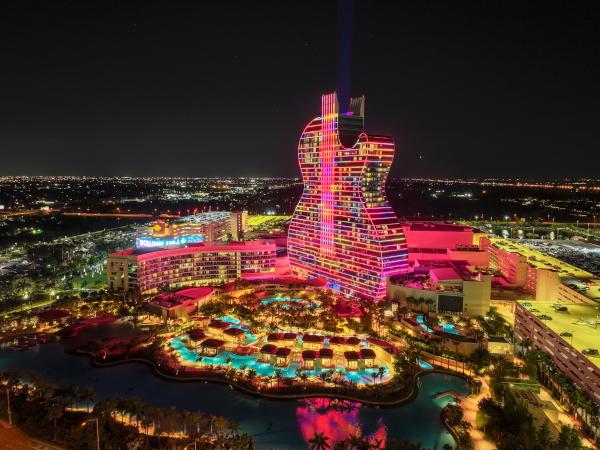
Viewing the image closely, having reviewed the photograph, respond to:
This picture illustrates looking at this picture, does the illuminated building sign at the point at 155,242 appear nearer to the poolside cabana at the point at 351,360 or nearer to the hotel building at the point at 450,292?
the hotel building at the point at 450,292

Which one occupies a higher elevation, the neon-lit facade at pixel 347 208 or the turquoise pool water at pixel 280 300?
the neon-lit facade at pixel 347 208

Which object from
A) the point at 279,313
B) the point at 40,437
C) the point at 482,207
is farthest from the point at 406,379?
the point at 482,207

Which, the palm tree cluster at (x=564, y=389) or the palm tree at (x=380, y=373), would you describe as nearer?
the palm tree cluster at (x=564, y=389)

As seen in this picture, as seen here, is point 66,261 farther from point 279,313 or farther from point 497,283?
point 497,283

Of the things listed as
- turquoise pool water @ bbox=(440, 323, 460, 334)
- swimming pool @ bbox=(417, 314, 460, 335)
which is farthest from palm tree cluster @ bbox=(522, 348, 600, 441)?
swimming pool @ bbox=(417, 314, 460, 335)

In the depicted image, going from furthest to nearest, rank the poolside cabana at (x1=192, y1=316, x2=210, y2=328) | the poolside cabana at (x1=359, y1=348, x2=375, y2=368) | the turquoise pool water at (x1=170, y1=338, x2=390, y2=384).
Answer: the poolside cabana at (x1=192, y1=316, x2=210, y2=328)
the poolside cabana at (x1=359, y1=348, x2=375, y2=368)
the turquoise pool water at (x1=170, y1=338, x2=390, y2=384)

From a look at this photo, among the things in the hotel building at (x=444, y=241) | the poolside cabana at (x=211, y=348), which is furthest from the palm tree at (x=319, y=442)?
the hotel building at (x=444, y=241)

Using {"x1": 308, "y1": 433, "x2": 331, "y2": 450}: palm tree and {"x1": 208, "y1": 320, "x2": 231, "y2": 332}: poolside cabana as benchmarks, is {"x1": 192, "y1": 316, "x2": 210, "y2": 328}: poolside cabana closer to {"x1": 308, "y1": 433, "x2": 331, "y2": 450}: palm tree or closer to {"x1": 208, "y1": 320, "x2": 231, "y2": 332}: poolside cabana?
{"x1": 208, "y1": 320, "x2": 231, "y2": 332}: poolside cabana
